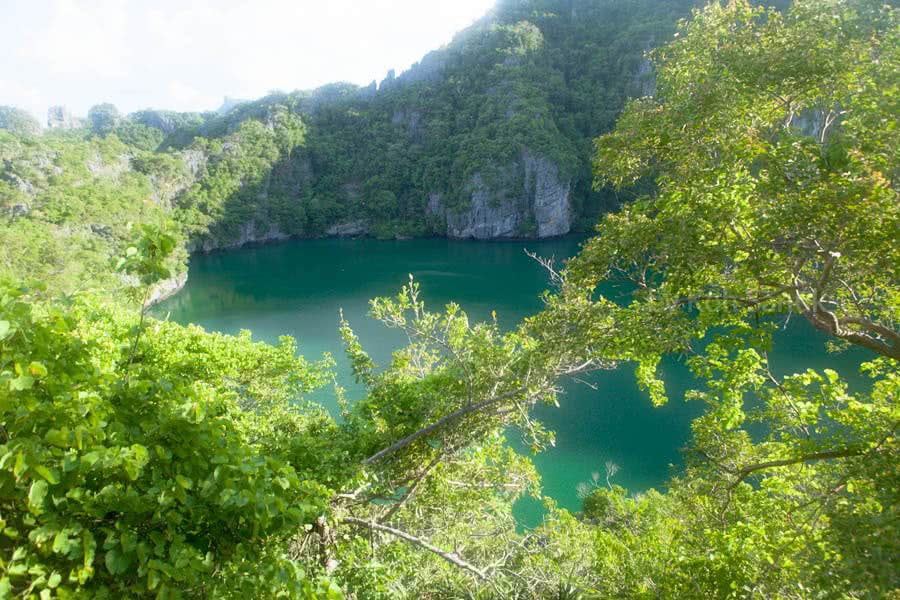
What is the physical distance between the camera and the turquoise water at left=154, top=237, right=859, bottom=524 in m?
15.0

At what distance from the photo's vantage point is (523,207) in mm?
61906

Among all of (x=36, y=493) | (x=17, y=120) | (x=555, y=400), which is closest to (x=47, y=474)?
(x=36, y=493)

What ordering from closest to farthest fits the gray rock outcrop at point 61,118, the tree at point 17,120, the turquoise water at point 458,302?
the turquoise water at point 458,302
the tree at point 17,120
the gray rock outcrop at point 61,118

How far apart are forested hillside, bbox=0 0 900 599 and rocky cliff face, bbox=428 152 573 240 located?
172ft

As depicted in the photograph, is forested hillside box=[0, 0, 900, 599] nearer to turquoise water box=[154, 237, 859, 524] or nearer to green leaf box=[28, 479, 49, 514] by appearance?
green leaf box=[28, 479, 49, 514]

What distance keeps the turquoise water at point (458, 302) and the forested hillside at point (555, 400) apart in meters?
4.67

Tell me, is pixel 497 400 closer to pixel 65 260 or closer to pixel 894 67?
pixel 894 67

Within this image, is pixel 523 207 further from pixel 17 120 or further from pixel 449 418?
pixel 17 120

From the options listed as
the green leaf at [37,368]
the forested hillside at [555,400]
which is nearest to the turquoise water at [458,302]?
the forested hillside at [555,400]

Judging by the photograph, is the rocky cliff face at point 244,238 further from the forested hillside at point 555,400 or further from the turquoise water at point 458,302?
the forested hillside at point 555,400

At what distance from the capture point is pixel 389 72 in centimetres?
8950

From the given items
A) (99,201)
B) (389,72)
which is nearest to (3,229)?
(99,201)

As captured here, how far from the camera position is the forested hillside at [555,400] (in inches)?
71.0

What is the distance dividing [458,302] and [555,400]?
26.9m
